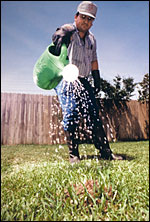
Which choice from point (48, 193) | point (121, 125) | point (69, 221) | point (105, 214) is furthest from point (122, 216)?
point (121, 125)

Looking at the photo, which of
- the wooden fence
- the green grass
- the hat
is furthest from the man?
the wooden fence

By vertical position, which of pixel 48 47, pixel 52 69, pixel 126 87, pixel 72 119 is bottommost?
pixel 72 119

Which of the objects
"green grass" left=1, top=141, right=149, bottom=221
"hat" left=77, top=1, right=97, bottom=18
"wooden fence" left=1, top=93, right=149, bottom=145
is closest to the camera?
"green grass" left=1, top=141, right=149, bottom=221

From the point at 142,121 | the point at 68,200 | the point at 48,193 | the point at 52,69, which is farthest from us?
the point at 142,121

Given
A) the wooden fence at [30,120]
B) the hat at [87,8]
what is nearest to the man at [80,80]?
the hat at [87,8]

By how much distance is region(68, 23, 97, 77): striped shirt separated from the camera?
8.52ft

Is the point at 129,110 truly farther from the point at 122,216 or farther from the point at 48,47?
the point at 122,216

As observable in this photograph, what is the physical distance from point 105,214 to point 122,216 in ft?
0.37

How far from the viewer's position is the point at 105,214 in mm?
1265

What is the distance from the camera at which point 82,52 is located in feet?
8.97

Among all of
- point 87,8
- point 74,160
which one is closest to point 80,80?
point 87,8

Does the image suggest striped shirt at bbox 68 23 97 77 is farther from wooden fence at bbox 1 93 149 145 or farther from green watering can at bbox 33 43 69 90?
wooden fence at bbox 1 93 149 145

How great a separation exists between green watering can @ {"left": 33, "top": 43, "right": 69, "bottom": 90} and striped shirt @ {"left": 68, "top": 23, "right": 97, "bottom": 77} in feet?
1.07

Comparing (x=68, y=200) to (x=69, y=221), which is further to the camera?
(x=68, y=200)
